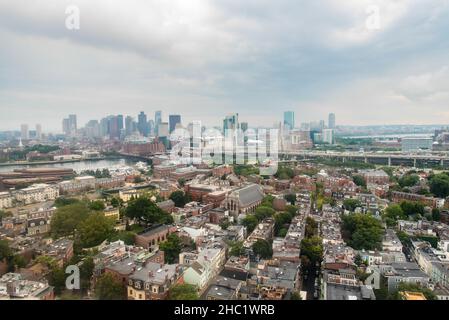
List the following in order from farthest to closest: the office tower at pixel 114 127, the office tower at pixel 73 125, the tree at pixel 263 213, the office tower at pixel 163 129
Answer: the office tower at pixel 114 127, the office tower at pixel 163 129, the office tower at pixel 73 125, the tree at pixel 263 213

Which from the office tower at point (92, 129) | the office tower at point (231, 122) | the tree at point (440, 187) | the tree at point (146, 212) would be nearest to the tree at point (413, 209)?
the tree at point (440, 187)

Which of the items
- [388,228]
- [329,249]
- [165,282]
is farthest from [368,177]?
[165,282]

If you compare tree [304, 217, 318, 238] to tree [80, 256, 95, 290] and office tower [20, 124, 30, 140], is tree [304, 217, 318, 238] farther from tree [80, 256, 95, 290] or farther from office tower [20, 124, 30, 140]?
office tower [20, 124, 30, 140]

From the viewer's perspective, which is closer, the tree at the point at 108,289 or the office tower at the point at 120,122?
the tree at the point at 108,289

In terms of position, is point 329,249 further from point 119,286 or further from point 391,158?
point 391,158

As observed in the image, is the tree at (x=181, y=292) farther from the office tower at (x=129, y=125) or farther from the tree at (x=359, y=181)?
the office tower at (x=129, y=125)

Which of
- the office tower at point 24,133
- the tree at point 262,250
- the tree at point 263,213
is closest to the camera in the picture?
the tree at point 262,250
